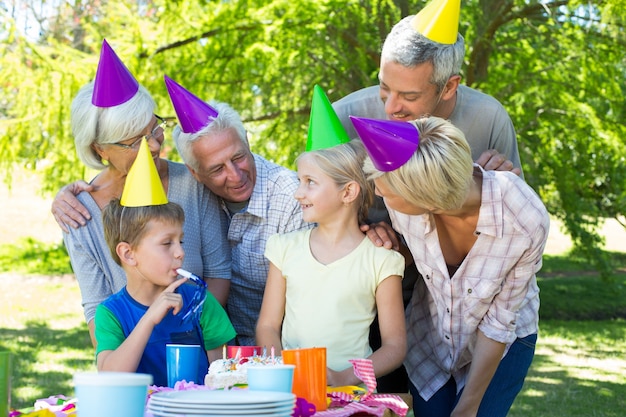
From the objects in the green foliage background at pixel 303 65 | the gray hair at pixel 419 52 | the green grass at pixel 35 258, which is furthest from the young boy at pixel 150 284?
the green grass at pixel 35 258

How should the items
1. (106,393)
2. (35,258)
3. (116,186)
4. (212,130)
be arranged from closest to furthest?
(106,393) → (212,130) → (116,186) → (35,258)

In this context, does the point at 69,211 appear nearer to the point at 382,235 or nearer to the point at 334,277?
the point at 334,277

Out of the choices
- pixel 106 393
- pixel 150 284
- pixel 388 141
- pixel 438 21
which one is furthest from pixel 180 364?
pixel 438 21

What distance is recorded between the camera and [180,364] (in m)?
2.27

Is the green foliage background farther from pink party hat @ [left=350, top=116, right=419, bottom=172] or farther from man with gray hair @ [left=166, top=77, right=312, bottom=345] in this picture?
pink party hat @ [left=350, top=116, right=419, bottom=172]

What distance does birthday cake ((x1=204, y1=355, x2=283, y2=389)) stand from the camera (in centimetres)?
226

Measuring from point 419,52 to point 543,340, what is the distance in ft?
23.0

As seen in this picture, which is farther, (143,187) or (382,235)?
A: (382,235)

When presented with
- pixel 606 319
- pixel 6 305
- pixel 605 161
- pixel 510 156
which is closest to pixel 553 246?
pixel 606 319

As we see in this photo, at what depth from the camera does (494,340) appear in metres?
2.88

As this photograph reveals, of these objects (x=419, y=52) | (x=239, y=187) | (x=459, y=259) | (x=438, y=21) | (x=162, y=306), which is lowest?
(x=162, y=306)

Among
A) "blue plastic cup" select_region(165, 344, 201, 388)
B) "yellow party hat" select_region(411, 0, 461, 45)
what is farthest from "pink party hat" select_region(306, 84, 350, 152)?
"blue plastic cup" select_region(165, 344, 201, 388)

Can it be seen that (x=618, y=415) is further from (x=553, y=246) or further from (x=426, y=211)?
(x=553, y=246)

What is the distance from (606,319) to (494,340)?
8864 millimetres
